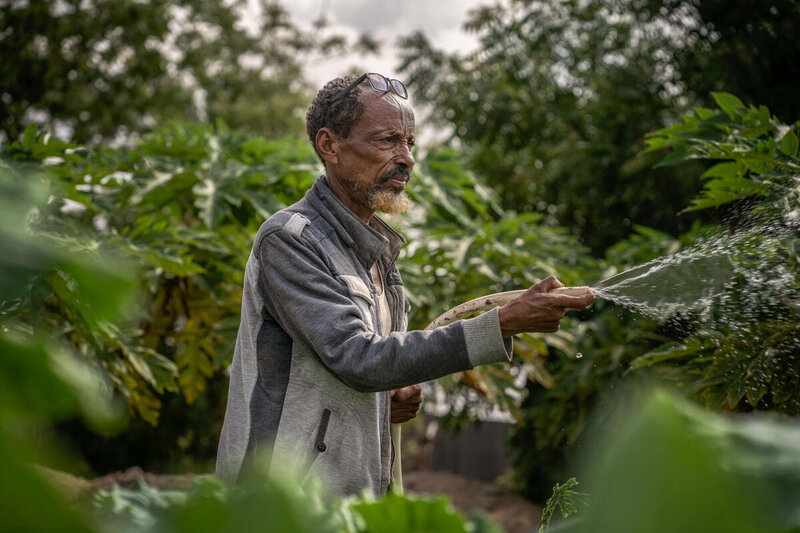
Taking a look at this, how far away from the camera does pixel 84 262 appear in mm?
475

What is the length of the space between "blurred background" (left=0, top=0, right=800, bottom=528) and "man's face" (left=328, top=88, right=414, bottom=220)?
2.88ft

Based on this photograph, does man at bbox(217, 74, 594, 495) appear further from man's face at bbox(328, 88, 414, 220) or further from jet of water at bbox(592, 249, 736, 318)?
jet of water at bbox(592, 249, 736, 318)

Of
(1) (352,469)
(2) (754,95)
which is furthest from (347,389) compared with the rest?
(2) (754,95)

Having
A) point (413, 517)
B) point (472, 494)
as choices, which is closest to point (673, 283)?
point (413, 517)

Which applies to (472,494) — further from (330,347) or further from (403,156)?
(330,347)

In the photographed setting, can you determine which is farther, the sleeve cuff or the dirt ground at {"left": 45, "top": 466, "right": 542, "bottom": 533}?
the dirt ground at {"left": 45, "top": 466, "right": 542, "bottom": 533}

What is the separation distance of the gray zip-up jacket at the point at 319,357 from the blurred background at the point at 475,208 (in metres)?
0.49

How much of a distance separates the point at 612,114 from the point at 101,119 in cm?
859

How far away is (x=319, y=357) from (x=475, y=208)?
4261mm

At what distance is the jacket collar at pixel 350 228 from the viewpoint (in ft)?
7.14

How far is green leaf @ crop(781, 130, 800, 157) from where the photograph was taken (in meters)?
2.79

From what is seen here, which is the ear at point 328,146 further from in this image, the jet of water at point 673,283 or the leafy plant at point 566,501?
the leafy plant at point 566,501

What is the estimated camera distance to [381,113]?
2.36 meters

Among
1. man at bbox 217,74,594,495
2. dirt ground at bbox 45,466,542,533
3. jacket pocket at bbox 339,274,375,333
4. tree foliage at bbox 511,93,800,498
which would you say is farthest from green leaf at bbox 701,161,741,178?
dirt ground at bbox 45,466,542,533
